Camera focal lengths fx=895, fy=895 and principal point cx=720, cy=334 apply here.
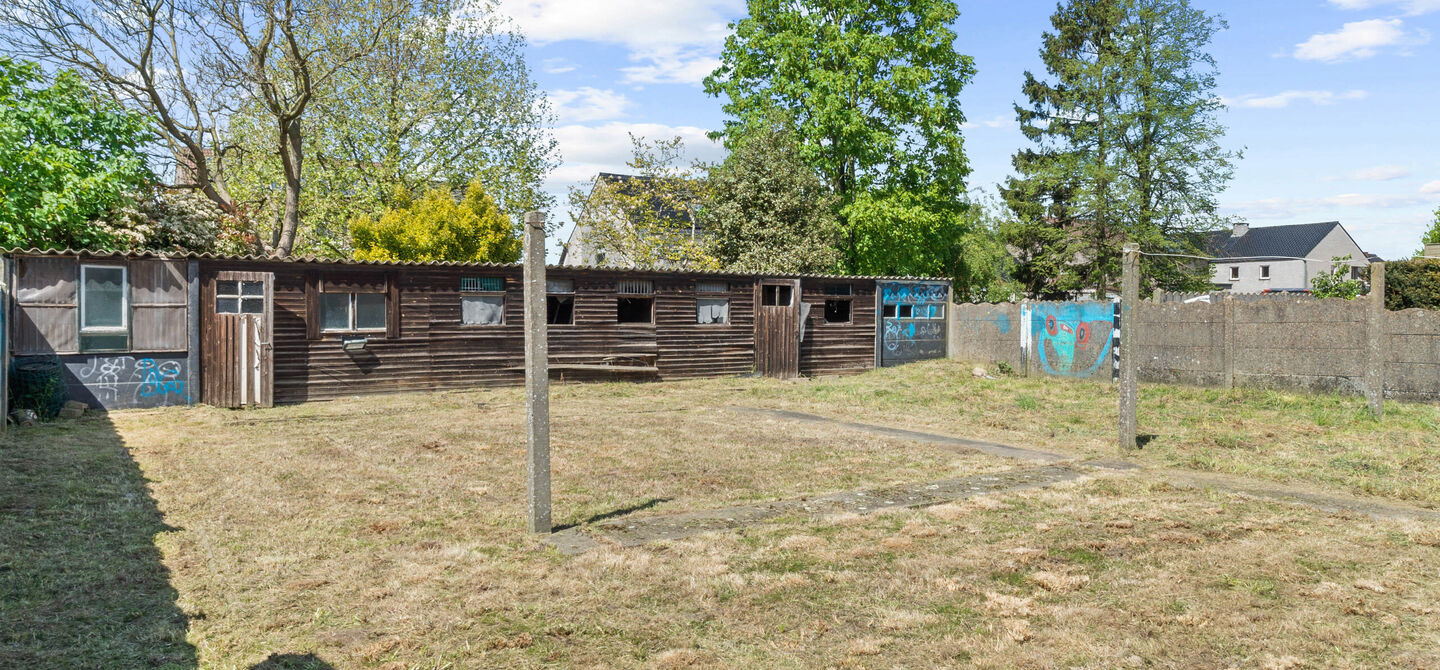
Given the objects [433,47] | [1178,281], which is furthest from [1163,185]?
[433,47]

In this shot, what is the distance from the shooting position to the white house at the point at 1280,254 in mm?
62469

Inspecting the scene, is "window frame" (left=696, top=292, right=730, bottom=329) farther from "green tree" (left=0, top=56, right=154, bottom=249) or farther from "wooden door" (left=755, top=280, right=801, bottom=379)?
"green tree" (left=0, top=56, right=154, bottom=249)

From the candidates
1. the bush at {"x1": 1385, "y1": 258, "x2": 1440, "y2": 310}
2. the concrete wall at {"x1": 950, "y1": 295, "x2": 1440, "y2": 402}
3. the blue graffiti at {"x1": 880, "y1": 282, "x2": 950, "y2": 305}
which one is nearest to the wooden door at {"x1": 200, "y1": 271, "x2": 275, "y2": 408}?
the concrete wall at {"x1": 950, "y1": 295, "x2": 1440, "y2": 402}

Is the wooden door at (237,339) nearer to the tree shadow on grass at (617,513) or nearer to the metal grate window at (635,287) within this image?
the metal grate window at (635,287)

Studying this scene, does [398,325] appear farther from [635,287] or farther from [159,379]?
[635,287]

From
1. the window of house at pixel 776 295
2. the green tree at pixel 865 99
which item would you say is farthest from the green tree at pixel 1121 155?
the window of house at pixel 776 295

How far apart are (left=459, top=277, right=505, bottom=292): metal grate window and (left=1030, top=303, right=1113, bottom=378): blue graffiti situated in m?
12.7

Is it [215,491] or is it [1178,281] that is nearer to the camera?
[215,491]

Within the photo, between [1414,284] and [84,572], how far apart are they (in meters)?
29.8

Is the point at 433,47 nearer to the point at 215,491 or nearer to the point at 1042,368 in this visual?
the point at 1042,368

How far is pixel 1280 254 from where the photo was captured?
63.4 meters

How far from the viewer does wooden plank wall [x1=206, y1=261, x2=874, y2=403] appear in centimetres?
1714

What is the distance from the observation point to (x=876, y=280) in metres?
24.7

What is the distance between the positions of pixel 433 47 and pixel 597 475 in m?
24.7
